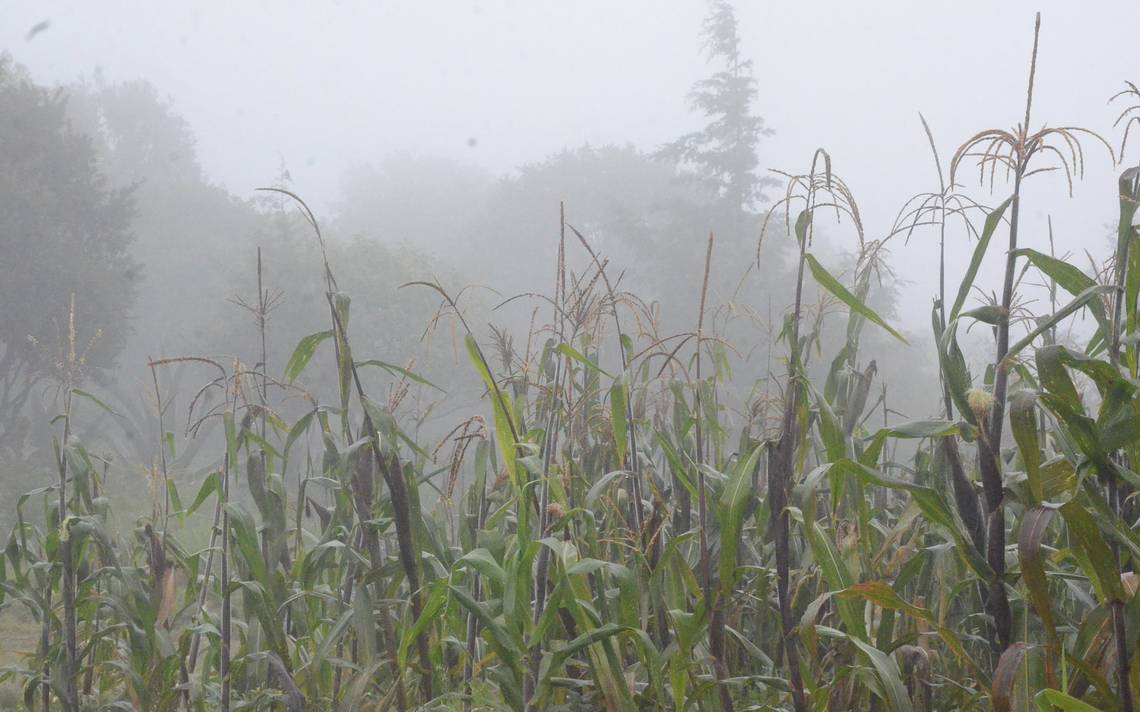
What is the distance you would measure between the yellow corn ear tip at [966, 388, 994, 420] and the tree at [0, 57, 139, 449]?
14.9m

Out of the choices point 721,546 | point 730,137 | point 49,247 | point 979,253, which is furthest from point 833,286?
point 730,137

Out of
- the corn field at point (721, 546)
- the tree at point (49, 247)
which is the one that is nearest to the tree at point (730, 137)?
the tree at point (49, 247)

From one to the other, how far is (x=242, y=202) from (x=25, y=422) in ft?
53.9

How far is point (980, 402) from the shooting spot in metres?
0.99

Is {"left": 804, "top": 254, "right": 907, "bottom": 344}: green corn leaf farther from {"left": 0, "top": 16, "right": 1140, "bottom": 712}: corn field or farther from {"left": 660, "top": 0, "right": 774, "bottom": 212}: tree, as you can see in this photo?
{"left": 660, "top": 0, "right": 774, "bottom": 212}: tree

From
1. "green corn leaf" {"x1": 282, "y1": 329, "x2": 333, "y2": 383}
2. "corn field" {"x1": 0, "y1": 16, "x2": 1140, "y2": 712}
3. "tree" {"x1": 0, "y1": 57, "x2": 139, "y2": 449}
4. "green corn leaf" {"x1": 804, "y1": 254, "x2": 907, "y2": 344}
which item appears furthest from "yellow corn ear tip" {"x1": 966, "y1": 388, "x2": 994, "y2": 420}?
"tree" {"x1": 0, "y1": 57, "x2": 139, "y2": 449}

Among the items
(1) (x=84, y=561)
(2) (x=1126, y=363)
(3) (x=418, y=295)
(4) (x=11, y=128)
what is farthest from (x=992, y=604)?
(3) (x=418, y=295)

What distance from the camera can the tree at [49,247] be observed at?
1406cm

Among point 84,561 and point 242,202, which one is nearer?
point 84,561

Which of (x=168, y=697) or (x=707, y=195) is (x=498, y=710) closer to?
(x=168, y=697)

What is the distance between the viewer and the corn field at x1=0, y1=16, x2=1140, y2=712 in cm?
107

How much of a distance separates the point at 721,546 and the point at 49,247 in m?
16.3

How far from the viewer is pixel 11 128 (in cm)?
1495

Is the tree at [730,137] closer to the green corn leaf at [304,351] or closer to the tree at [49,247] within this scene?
the tree at [49,247]
